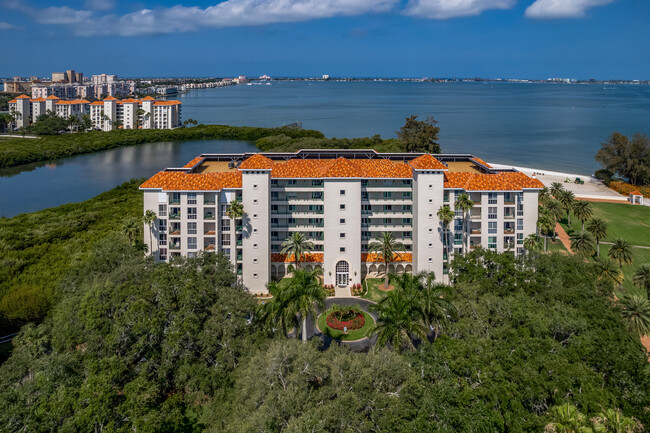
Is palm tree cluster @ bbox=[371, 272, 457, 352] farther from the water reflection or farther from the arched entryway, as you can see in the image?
the water reflection

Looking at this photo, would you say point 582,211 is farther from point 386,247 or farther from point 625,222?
point 386,247

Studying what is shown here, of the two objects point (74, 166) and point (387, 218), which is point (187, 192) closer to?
point (387, 218)

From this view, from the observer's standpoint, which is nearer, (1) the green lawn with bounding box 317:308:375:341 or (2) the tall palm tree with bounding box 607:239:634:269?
(1) the green lawn with bounding box 317:308:375:341

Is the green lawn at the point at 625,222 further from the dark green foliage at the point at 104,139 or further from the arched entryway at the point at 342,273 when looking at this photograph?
the dark green foliage at the point at 104,139

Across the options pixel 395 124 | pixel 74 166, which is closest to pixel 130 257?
pixel 74 166

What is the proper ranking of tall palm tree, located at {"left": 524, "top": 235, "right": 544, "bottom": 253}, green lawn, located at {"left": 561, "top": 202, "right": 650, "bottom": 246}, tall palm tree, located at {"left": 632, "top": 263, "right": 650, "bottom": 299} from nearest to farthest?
tall palm tree, located at {"left": 632, "top": 263, "right": 650, "bottom": 299} < tall palm tree, located at {"left": 524, "top": 235, "right": 544, "bottom": 253} < green lawn, located at {"left": 561, "top": 202, "right": 650, "bottom": 246}

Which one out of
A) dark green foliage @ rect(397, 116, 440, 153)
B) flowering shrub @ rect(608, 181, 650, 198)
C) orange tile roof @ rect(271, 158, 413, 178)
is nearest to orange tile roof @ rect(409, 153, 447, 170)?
orange tile roof @ rect(271, 158, 413, 178)
